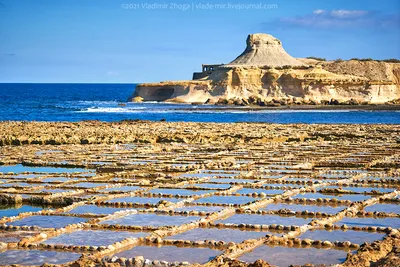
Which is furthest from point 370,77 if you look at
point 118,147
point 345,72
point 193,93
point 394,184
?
point 394,184

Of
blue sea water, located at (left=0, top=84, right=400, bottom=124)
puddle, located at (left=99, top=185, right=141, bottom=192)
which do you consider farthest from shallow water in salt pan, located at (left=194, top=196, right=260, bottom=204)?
blue sea water, located at (left=0, top=84, right=400, bottom=124)

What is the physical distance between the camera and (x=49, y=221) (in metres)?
10.9

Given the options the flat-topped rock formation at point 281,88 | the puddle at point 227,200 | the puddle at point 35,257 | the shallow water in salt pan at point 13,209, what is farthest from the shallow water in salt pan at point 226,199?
the flat-topped rock formation at point 281,88

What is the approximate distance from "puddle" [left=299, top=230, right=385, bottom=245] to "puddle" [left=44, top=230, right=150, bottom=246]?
7.43ft

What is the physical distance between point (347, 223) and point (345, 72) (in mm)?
114795

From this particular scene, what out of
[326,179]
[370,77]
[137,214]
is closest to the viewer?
[137,214]

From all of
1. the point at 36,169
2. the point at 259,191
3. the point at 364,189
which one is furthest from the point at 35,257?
the point at 36,169

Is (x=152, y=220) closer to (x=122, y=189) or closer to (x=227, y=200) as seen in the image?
(x=227, y=200)

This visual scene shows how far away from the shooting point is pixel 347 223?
10.5 m

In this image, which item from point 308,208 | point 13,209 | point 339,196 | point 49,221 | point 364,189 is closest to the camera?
point 49,221

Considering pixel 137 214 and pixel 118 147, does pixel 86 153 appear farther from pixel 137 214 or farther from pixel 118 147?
pixel 137 214

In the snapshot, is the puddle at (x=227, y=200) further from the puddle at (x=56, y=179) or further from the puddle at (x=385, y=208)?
the puddle at (x=56, y=179)

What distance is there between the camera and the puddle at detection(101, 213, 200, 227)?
1066cm

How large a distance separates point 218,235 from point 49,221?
9.14 ft
